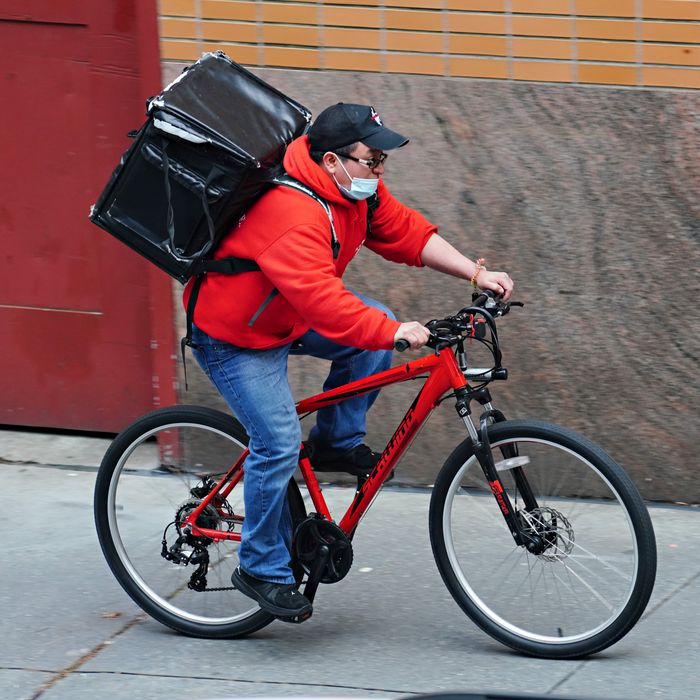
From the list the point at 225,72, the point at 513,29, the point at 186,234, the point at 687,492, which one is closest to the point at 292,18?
the point at 513,29

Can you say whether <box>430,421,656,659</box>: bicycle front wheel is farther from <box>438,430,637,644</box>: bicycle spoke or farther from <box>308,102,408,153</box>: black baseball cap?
<box>308,102,408,153</box>: black baseball cap

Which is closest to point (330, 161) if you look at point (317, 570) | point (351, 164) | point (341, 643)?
point (351, 164)

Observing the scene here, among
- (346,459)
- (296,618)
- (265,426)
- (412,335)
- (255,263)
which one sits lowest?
(296,618)

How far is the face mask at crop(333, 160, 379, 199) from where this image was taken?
3920mm

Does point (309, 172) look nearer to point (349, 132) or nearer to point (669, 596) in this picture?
point (349, 132)

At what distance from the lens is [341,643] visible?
4.35 metres

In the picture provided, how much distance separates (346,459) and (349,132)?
1143mm

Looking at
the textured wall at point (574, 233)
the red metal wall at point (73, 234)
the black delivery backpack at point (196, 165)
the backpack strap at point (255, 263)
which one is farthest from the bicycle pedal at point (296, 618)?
the red metal wall at point (73, 234)

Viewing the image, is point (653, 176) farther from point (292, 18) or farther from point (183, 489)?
point (183, 489)

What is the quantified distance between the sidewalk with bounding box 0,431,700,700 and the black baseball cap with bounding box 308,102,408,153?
166cm

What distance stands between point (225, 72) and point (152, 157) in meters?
0.39

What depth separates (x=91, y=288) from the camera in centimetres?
610

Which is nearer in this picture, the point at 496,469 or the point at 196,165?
the point at 196,165

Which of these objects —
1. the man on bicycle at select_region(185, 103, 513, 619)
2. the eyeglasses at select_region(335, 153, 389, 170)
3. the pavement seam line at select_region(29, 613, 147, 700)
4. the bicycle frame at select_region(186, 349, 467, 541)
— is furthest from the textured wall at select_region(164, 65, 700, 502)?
the pavement seam line at select_region(29, 613, 147, 700)
